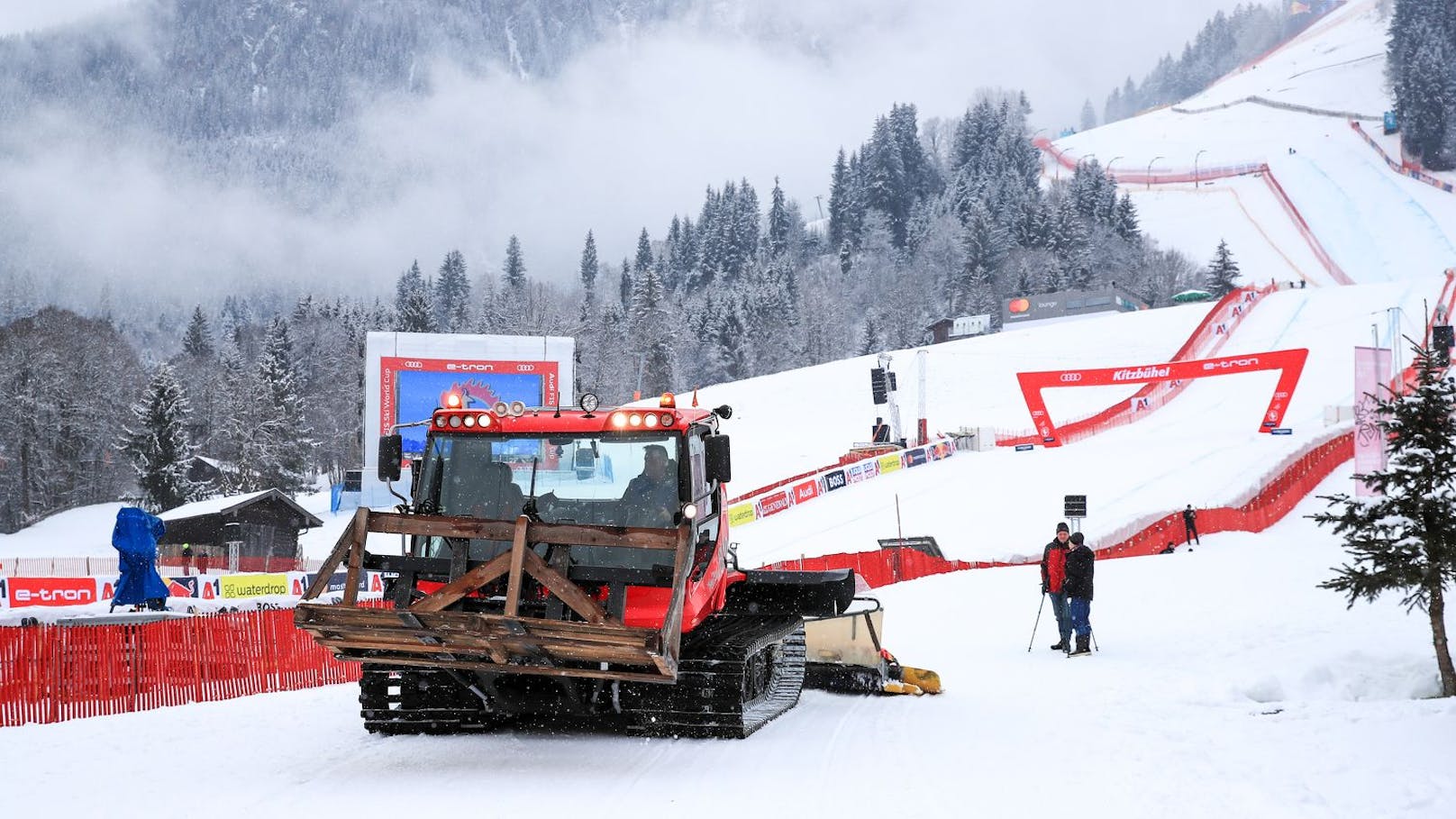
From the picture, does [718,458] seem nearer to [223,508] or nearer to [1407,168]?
[223,508]

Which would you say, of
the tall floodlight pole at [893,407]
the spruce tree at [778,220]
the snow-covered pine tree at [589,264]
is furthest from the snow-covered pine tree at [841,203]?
the tall floodlight pole at [893,407]

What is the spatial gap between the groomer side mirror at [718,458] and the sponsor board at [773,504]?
1094 inches

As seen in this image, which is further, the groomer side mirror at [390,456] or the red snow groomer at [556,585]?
the groomer side mirror at [390,456]

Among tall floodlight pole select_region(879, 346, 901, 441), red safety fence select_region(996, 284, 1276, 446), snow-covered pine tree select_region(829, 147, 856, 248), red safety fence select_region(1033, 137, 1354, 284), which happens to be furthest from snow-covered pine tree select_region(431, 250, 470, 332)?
tall floodlight pole select_region(879, 346, 901, 441)

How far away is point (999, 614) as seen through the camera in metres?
18.3

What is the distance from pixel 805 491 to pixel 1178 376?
15496 mm

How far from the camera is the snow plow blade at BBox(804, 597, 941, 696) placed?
11.3 m

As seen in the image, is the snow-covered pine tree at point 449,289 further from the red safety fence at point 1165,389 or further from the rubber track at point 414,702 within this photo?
the rubber track at point 414,702

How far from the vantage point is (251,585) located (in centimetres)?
2834

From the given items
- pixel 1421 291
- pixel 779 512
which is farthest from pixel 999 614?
pixel 1421 291

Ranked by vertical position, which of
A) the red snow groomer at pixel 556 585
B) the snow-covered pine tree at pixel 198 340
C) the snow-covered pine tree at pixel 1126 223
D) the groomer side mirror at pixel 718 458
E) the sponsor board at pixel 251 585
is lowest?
the sponsor board at pixel 251 585

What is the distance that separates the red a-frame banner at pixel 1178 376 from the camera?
136ft

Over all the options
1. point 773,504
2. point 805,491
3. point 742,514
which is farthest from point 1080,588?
point 805,491

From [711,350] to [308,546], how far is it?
236 feet
